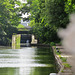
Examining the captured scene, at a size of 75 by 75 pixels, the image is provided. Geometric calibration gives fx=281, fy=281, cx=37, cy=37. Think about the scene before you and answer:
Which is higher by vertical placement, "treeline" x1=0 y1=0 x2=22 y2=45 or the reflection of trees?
"treeline" x1=0 y1=0 x2=22 y2=45

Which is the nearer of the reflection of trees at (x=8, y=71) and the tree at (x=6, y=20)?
the reflection of trees at (x=8, y=71)

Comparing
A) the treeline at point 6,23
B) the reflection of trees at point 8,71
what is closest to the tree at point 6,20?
the treeline at point 6,23

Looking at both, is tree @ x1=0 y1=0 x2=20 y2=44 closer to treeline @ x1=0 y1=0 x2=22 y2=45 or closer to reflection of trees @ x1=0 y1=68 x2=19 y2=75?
treeline @ x1=0 y1=0 x2=22 y2=45

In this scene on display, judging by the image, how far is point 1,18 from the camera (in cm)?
5400

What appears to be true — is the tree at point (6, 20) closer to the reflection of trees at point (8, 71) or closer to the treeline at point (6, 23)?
the treeline at point (6, 23)

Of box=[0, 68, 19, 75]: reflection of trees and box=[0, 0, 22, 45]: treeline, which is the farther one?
box=[0, 0, 22, 45]: treeline

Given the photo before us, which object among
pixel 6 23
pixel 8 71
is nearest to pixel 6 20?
pixel 6 23

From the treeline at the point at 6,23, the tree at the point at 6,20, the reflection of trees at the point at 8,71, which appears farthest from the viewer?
the treeline at the point at 6,23

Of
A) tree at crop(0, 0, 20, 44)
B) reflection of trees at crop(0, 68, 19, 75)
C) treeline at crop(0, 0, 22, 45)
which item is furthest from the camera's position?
treeline at crop(0, 0, 22, 45)

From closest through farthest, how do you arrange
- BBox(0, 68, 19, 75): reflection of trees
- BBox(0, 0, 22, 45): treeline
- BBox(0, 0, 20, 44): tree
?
BBox(0, 68, 19, 75): reflection of trees → BBox(0, 0, 20, 44): tree → BBox(0, 0, 22, 45): treeline

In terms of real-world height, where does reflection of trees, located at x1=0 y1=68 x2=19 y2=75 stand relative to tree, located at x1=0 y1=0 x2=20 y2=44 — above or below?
below

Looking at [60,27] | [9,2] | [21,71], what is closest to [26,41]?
[9,2]

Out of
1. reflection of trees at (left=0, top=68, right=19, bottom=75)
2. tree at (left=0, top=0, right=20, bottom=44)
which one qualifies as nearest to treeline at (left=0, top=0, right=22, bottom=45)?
tree at (left=0, top=0, right=20, bottom=44)

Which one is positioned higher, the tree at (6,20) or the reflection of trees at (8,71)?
→ the tree at (6,20)
